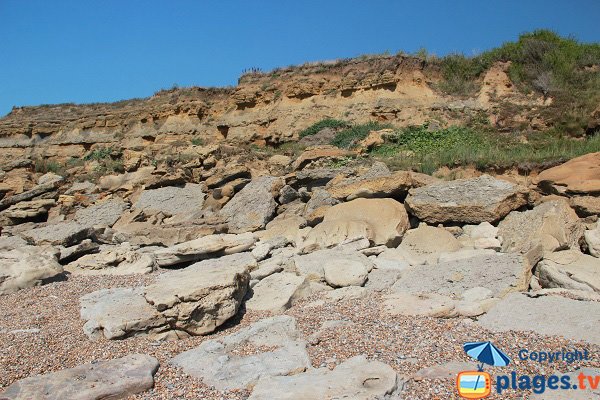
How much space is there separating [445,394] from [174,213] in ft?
31.7

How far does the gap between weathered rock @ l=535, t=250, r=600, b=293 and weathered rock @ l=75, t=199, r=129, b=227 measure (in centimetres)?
977

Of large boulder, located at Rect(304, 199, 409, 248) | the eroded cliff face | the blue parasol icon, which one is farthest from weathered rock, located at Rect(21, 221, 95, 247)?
the blue parasol icon

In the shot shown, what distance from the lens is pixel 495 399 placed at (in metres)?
3.14

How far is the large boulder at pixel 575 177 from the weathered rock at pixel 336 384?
591 cm

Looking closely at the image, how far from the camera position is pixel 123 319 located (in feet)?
15.7

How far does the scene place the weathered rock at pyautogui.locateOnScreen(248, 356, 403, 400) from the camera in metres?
3.11

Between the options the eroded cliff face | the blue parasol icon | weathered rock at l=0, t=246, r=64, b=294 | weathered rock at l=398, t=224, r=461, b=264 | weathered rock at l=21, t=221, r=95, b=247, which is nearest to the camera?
the blue parasol icon

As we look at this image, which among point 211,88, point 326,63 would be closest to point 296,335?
point 326,63

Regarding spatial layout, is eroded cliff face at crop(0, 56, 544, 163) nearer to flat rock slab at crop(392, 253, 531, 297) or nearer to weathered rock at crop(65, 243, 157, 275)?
weathered rock at crop(65, 243, 157, 275)

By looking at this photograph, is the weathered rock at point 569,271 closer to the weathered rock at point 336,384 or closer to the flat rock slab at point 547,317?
the flat rock slab at point 547,317

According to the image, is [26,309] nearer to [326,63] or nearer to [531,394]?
[531,394]

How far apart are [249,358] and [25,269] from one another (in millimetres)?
4647

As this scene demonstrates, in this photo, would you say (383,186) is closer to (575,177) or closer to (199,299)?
(575,177)

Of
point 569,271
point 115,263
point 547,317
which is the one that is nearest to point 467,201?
point 569,271
